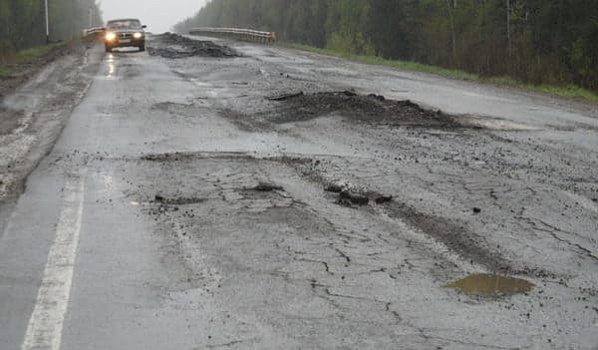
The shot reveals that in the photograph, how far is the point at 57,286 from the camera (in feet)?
16.3

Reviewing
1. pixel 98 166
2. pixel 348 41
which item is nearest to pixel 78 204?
pixel 98 166

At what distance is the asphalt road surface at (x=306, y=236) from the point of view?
4.37 m

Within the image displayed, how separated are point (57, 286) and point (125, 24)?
31508 millimetres

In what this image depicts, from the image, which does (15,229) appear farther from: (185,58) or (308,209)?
(185,58)

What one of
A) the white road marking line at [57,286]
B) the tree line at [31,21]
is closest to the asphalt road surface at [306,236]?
the white road marking line at [57,286]

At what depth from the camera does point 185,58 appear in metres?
28.4

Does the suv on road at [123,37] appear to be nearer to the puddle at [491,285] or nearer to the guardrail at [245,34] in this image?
the guardrail at [245,34]

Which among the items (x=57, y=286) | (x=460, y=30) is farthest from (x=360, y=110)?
(x=460, y=30)

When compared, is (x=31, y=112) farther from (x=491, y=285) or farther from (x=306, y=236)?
(x=491, y=285)

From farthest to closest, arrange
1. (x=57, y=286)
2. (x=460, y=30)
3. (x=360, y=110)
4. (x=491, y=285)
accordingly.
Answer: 1. (x=460, y=30)
2. (x=360, y=110)
3. (x=491, y=285)
4. (x=57, y=286)

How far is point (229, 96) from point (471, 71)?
607 inches

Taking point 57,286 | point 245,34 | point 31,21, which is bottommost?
point 31,21

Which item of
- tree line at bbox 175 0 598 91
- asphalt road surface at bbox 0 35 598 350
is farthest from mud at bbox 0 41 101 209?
tree line at bbox 175 0 598 91

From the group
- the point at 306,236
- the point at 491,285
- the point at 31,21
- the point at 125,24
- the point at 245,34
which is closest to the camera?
the point at 491,285
